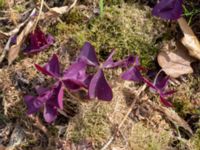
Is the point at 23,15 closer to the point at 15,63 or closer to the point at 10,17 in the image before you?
the point at 10,17

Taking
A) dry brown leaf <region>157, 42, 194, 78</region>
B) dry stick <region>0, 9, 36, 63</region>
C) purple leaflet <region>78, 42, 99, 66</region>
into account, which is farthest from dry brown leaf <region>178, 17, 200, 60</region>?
dry stick <region>0, 9, 36, 63</region>

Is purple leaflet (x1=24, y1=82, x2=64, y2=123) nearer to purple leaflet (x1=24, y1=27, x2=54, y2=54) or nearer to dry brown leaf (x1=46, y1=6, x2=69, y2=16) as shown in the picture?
purple leaflet (x1=24, y1=27, x2=54, y2=54)

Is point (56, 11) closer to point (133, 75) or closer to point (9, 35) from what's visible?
point (9, 35)

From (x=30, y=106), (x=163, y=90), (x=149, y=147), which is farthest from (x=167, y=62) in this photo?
(x=30, y=106)

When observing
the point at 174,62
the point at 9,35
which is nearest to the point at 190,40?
the point at 174,62

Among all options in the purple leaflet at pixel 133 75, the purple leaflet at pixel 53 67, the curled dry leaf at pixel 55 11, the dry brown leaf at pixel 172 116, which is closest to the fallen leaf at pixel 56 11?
the curled dry leaf at pixel 55 11

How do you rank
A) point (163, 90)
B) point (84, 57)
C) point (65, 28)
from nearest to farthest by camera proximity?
point (84, 57) < point (163, 90) < point (65, 28)
